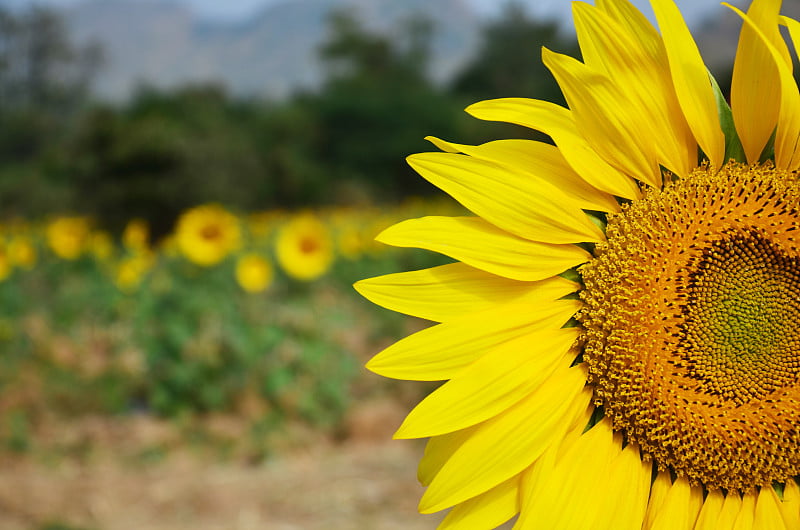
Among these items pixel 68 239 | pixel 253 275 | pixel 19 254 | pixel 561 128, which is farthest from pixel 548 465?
pixel 68 239

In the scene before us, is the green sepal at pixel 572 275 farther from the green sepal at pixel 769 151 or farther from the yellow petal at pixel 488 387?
the green sepal at pixel 769 151

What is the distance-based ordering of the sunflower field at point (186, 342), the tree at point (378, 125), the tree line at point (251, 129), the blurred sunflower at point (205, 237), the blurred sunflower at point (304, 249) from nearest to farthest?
the sunflower field at point (186, 342)
the blurred sunflower at point (205, 237)
the blurred sunflower at point (304, 249)
the tree line at point (251, 129)
the tree at point (378, 125)

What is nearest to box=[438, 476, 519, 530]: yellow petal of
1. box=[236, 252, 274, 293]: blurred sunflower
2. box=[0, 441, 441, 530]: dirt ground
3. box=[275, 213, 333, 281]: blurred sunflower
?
box=[0, 441, 441, 530]: dirt ground

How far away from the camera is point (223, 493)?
11.5 feet

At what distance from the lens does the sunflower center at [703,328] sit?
0.84 m

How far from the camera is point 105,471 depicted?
13.0 feet

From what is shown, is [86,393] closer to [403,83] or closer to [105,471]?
Result: [105,471]

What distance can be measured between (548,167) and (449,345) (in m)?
0.24

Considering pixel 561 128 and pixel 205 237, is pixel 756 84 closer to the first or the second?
pixel 561 128

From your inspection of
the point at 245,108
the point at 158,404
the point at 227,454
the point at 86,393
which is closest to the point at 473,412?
the point at 227,454

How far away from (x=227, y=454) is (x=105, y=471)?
0.67 m

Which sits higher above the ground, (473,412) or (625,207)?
(625,207)

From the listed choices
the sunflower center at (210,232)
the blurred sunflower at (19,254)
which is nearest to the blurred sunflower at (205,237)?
the sunflower center at (210,232)

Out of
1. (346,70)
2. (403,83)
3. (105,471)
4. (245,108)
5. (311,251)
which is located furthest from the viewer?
(346,70)
